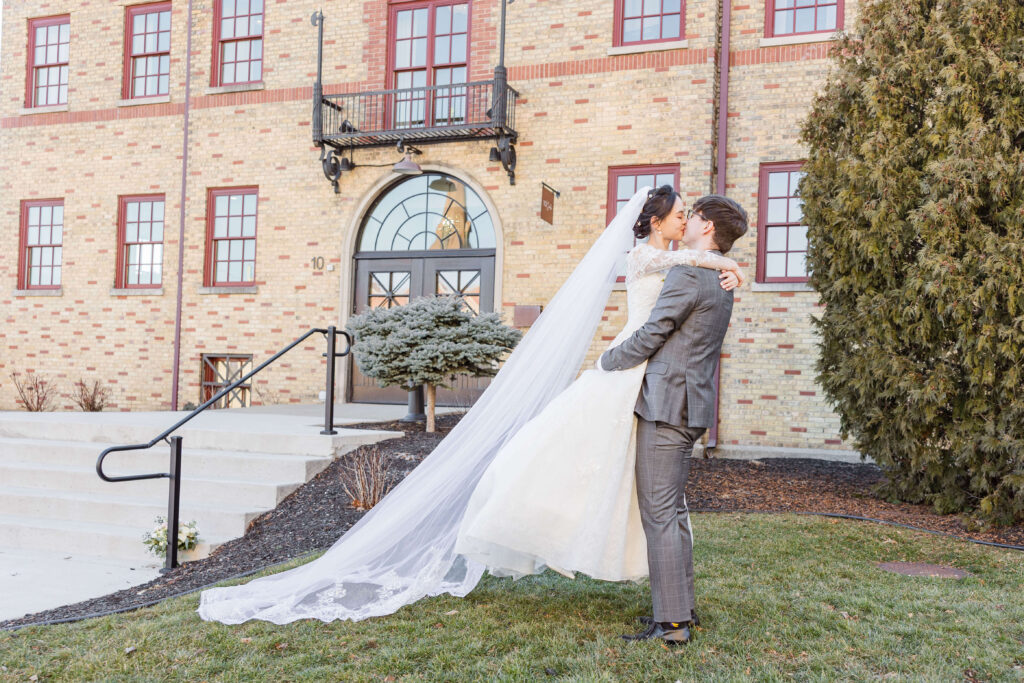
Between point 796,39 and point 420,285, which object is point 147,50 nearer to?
point 420,285

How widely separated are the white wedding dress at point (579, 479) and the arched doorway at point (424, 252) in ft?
26.9

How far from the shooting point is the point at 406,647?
3.53 metres

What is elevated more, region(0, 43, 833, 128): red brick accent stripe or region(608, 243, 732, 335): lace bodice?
region(0, 43, 833, 128): red brick accent stripe

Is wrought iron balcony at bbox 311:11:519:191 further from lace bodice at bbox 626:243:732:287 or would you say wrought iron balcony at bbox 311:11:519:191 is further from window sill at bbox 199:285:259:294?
lace bodice at bbox 626:243:732:287

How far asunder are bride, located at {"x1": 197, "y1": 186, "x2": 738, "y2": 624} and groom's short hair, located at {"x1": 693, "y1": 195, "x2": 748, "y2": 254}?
129 millimetres

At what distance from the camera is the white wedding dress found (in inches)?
139

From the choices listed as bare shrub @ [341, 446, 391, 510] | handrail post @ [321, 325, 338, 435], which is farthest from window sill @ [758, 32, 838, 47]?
bare shrub @ [341, 446, 391, 510]

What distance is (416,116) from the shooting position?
40.4ft

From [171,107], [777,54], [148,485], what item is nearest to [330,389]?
[148,485]

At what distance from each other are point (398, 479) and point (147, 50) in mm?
10805

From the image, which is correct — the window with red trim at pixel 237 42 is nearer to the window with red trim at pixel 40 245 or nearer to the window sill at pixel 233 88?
the window sill at pixel 233 88

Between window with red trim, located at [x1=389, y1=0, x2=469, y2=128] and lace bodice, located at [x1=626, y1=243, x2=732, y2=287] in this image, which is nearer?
lace bodice, located at [x1=626, y1=243, x2=732, y2=287]

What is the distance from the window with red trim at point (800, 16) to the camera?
10766 mm

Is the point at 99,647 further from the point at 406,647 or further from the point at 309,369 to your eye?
the point at 309,369
